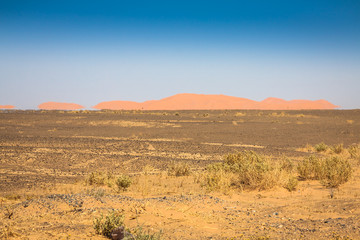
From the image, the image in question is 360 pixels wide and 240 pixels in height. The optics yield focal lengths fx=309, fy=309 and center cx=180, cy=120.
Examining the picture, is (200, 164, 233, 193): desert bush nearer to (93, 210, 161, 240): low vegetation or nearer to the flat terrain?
the flat terrain

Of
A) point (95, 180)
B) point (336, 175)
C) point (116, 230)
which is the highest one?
point (116, 230)

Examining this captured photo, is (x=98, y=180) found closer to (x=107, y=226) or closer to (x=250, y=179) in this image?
(x=250, y=179)

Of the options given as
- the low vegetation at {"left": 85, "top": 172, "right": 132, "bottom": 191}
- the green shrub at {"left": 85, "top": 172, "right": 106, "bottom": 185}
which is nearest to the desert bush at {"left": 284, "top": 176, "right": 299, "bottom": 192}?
the low vegetation at {"left": 85, "top": 172, "right": 132, "bottom": 191}

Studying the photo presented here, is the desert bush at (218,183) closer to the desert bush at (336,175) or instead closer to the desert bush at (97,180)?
the desert bush at (336,175)

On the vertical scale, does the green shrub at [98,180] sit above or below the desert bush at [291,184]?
below

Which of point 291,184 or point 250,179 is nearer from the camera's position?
point 291,184

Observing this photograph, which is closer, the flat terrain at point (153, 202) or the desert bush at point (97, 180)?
the flat terrain at point (153, 202)

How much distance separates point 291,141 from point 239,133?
567cm

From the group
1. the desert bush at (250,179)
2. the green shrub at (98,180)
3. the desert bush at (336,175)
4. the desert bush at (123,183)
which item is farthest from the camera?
the green shrub at (98,180)

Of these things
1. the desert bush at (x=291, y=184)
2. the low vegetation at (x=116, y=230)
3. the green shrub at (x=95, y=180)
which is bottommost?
the green shrub at (x=95, y=180)

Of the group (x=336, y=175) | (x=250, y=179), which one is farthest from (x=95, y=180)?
(x=336, y=175)

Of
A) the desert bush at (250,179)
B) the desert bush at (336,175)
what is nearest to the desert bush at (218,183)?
the desert bush at (250,179)

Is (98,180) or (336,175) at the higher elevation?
(336,175)

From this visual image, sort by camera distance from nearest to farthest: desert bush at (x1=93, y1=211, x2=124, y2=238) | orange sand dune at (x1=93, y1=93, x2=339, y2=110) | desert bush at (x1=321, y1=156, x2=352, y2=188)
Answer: desert bush at (x1=93, y1=211, x2=124, y2=238)
desert bush at (x1=321, y1=156, x2=352, y2=188)
orange sand dune at (x1=93, y1=93, x2=339, y2=110)
